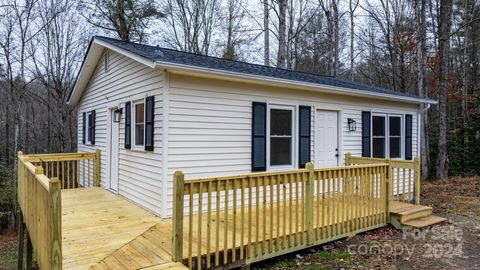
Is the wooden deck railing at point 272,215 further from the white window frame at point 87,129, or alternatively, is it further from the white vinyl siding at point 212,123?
the white window frame at point 87,129

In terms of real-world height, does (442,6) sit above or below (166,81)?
above

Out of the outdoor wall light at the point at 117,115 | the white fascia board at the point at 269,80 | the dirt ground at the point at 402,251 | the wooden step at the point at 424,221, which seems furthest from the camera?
the outdoor wall light at the point at 117,115

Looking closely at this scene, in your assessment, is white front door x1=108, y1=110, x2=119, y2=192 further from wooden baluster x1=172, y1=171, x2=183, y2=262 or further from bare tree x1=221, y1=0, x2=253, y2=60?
bare tree x1=221, y1=0, x2=253, y2=60

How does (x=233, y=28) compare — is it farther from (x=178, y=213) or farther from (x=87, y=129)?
(x=178, y=213)

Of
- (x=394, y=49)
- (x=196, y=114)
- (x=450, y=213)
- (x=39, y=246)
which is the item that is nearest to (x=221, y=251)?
(x=39, y=246)

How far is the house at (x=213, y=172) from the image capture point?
12.5 feet

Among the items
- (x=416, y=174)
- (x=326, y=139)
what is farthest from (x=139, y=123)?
(x=416, y=174)

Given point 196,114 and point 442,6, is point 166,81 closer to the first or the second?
point 196,114

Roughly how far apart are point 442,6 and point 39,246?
14598 millimetres

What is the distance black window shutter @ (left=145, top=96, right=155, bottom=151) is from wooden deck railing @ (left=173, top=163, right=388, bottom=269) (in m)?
1.31

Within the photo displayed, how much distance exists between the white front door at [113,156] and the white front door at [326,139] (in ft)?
15.9

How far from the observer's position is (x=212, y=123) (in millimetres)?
6000

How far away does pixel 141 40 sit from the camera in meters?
16.0

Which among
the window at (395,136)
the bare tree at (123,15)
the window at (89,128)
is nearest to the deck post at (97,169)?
the window at (89,128)
